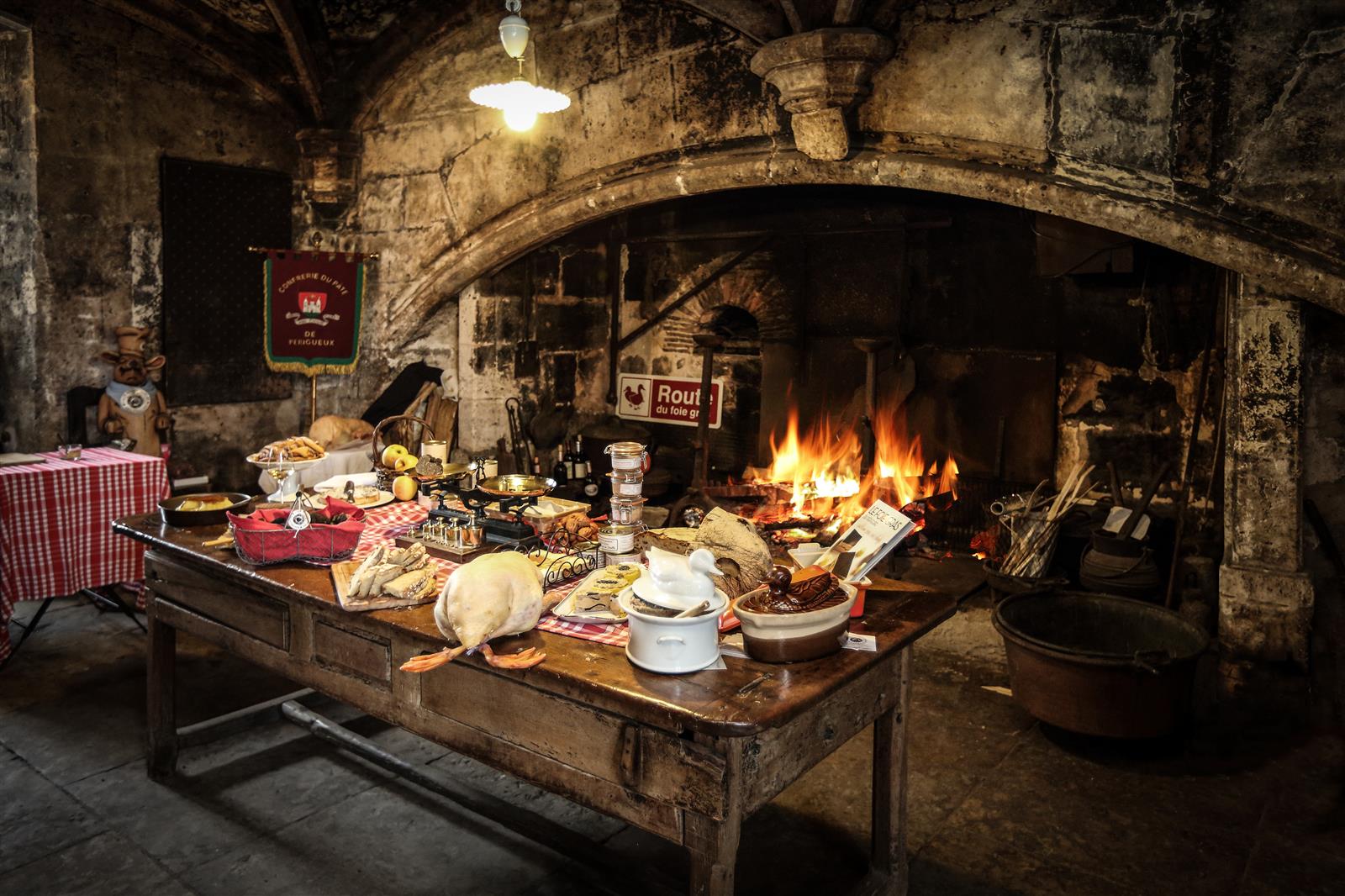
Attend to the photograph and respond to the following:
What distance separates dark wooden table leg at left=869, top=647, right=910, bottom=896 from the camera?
3000 mm

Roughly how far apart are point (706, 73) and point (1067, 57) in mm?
2058

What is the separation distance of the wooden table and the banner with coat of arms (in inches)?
160

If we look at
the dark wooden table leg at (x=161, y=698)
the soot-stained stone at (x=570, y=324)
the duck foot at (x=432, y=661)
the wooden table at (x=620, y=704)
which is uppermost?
the soot-stained stone at (x=570, y=324)

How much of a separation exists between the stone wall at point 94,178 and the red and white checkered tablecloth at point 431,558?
384cm

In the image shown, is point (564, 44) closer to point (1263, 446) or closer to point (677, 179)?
point (677, 179)

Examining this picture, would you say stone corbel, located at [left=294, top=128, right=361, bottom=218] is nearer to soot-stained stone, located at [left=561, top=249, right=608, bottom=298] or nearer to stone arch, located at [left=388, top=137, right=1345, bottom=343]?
stone arch, located at [left=388, top=137, right=1345, bottom=343]

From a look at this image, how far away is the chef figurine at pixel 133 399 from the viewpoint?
6336 millimetres

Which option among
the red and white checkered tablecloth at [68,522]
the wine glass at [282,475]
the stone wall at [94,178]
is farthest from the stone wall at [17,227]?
the wine glass at [282,475]

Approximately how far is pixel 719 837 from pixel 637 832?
157 centimetres

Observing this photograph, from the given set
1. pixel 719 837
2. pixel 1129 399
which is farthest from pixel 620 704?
pixel 1129 399

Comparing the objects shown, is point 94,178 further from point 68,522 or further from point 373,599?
point 373,599

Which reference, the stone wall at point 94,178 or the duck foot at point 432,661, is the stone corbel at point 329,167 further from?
the duck foot at point 432,661

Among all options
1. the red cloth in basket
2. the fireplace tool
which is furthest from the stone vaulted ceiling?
the red cloth in basket

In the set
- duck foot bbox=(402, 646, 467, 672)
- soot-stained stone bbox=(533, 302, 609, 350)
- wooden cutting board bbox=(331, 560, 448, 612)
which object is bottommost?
duck foot bbox=(402, 646, 467, 672)
